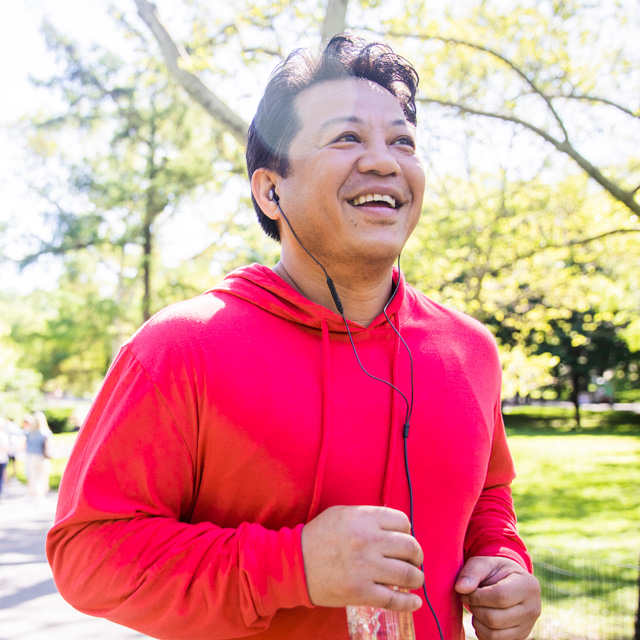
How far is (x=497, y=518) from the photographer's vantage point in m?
1.76

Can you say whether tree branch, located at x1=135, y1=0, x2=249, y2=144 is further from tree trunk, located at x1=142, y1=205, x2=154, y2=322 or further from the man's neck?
tree trunk, located at x1=142, y1=205, x2=154, y2=322

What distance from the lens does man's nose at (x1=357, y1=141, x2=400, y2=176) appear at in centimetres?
157

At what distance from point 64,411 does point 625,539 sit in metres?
31.9

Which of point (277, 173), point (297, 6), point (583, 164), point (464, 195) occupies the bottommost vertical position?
point (277, 173)

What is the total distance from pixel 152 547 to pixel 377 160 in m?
1.02

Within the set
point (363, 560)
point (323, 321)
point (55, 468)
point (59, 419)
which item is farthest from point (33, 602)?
point (59, 419)

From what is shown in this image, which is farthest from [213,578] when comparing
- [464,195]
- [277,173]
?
[464,195]

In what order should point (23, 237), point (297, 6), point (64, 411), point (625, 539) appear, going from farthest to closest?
point (64, 411) < point (23, 237) < point (625, 539) < point (297, 6)

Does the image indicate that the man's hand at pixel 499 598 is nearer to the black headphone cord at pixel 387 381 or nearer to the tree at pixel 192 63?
the black headphone cord at pixel 387 381

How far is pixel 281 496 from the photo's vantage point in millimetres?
1385

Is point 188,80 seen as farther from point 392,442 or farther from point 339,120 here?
point 392,442

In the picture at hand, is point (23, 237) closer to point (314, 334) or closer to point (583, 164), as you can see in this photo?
point (583, 164)

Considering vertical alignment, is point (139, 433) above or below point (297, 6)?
below

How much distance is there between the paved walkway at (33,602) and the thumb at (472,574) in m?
4.90
